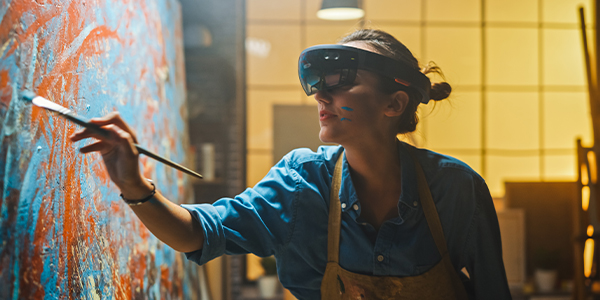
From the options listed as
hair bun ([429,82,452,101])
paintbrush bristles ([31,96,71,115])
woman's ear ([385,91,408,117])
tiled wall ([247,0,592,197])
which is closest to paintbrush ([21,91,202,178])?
paintbrush bristles ([31,96,71,115])

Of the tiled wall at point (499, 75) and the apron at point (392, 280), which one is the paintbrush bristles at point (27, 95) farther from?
the tiled wall at point (499, 75)

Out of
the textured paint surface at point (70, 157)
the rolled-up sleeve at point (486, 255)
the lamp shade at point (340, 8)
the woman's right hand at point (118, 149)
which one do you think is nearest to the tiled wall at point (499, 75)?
the lamp shade at point (340, 8)

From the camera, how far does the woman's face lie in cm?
127

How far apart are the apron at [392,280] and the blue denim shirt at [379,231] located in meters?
0.02

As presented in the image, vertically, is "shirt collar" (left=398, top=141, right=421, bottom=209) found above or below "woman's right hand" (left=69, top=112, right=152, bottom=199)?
below

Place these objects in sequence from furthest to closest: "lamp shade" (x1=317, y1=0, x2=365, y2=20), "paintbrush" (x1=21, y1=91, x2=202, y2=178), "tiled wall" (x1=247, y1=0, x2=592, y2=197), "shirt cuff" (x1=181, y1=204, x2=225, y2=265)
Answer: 1. "tiled wall" (x1=247, y1=0, x2=592, y2=197)
2. "lamp shade" (x1=317, y1=0, x2=365, y2=20)
3. "shirt cuff" (x1=181, y1=204, x2=225, y2=265)
4. "paintbrush" (x1=21, y1=91, x2=202, y2=178)

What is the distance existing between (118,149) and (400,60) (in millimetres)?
830

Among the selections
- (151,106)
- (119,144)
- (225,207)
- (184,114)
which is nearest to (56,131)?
(119,144)

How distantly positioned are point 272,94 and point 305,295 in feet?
10.0

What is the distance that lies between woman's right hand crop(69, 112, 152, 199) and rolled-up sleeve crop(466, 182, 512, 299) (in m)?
0.95

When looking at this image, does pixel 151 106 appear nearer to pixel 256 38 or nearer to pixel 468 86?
pixel 256 38

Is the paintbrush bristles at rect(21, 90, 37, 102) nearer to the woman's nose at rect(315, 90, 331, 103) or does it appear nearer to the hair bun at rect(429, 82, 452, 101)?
the woman's nose at rect(315, 90, 331, 103)

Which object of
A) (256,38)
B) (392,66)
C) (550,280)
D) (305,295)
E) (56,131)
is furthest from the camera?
(256,38)

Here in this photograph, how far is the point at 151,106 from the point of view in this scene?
5.71 ft
